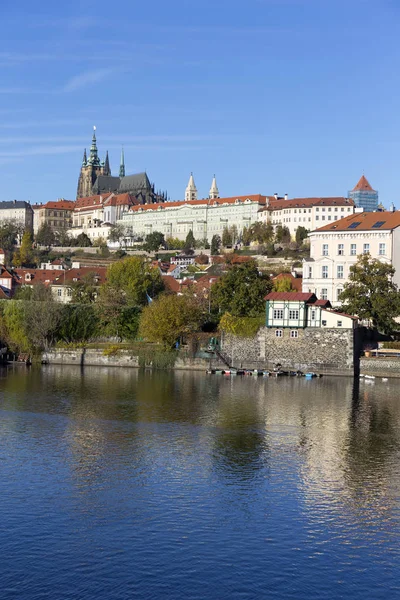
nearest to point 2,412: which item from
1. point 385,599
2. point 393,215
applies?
point 385,599

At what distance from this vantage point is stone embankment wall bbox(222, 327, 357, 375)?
151ft

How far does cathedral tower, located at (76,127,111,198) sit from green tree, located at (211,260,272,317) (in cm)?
13114

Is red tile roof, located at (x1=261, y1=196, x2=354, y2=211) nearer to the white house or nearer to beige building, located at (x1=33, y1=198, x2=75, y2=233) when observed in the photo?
beige building, located at (x1=33, y1=198, x2=75, y2=233)

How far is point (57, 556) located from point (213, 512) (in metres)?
4.16

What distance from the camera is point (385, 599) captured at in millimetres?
15375

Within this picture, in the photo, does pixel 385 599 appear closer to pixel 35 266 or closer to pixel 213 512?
pixel 213 512

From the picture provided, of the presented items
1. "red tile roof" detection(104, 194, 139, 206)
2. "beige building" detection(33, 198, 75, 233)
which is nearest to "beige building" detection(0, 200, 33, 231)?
"beige building" detection(33, 198, 75, 233)

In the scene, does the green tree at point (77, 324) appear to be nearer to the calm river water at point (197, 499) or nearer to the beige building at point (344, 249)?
the beige building at point (344, 249)

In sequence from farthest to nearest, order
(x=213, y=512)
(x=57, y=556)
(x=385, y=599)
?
(x=213, y=512) → (x=57, y=556) → (x=385, y=599)

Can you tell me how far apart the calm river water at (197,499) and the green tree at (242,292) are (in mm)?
15185

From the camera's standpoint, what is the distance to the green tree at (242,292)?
49906 millimetres

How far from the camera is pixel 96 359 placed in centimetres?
4972

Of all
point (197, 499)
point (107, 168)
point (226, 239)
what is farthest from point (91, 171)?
point (197, 499)

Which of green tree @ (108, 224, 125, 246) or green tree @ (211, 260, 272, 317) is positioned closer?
green tree @ (211, 260, 272, 317)
